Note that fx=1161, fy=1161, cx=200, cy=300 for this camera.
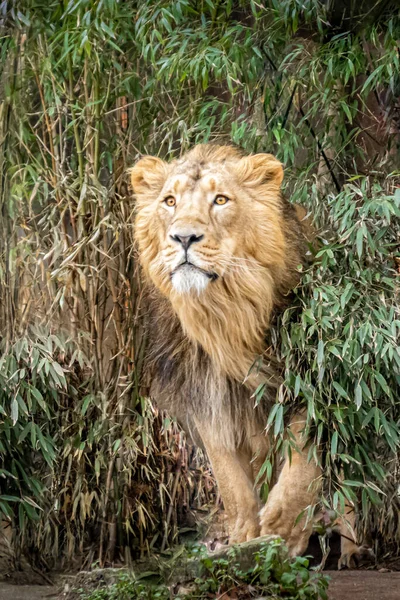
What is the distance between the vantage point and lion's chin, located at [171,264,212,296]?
12.7 ft

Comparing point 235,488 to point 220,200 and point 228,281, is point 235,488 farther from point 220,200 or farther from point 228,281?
point 220,200

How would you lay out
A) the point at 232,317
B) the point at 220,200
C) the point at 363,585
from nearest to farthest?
1. the point at 220,200
2. the point at 232,317
3. the point at 363,585

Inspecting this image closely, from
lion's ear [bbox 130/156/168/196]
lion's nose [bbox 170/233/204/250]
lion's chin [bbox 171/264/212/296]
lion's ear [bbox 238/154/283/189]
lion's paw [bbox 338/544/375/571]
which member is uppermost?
lion's ear [bbox 130/156/168/196]

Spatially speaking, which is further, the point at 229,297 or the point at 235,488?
the point at 235,488

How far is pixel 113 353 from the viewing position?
4535mm

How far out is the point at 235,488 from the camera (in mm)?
4199

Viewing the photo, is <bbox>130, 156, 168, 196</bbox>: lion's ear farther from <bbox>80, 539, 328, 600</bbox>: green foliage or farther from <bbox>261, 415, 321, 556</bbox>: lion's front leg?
<bbox>80, 539, 328, 600</bbox>: green foliage

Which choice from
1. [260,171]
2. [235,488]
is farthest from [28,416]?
[260,171]

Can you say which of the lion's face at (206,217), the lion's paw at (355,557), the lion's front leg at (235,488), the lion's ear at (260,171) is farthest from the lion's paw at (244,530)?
the lion's ear at (260,171)

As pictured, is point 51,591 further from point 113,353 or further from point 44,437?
point 113,353

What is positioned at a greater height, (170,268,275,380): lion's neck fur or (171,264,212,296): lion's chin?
(171,264,212,296): lion's chin

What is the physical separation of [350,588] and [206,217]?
56.8 inches

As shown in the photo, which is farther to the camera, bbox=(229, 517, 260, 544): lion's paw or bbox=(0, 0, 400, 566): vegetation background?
bbox=(0, 0, 400, 566): vegetation background

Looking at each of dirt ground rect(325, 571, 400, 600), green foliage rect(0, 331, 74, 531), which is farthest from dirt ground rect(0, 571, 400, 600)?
green foliage rect(0, 331, 74, 531)
